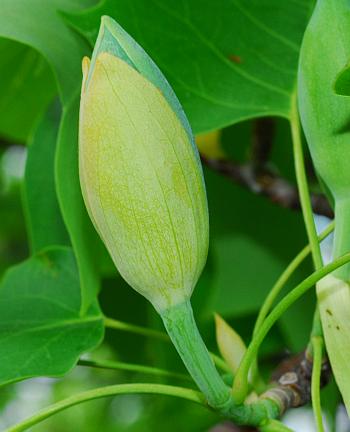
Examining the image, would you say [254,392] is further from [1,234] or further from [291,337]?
[1,234]

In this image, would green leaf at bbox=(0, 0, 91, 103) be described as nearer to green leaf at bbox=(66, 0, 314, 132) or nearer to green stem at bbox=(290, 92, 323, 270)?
green leaf at bbox=(66, 0, 314, 132)

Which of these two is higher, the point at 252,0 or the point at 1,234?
the point at 252,0

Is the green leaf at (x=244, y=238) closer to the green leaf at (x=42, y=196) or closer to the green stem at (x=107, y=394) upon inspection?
the green leaf at (x=42, y=196)

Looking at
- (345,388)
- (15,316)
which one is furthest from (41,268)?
(345,388)

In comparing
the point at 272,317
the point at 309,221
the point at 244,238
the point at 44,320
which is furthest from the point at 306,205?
the point at 244,238

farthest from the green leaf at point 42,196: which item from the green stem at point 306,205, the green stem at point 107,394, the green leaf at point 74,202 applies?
the green stem at point 107,394

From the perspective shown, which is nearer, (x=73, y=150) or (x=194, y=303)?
(x=73, y=150)

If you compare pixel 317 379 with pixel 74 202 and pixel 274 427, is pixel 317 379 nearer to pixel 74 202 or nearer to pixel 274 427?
pixel 274 427
